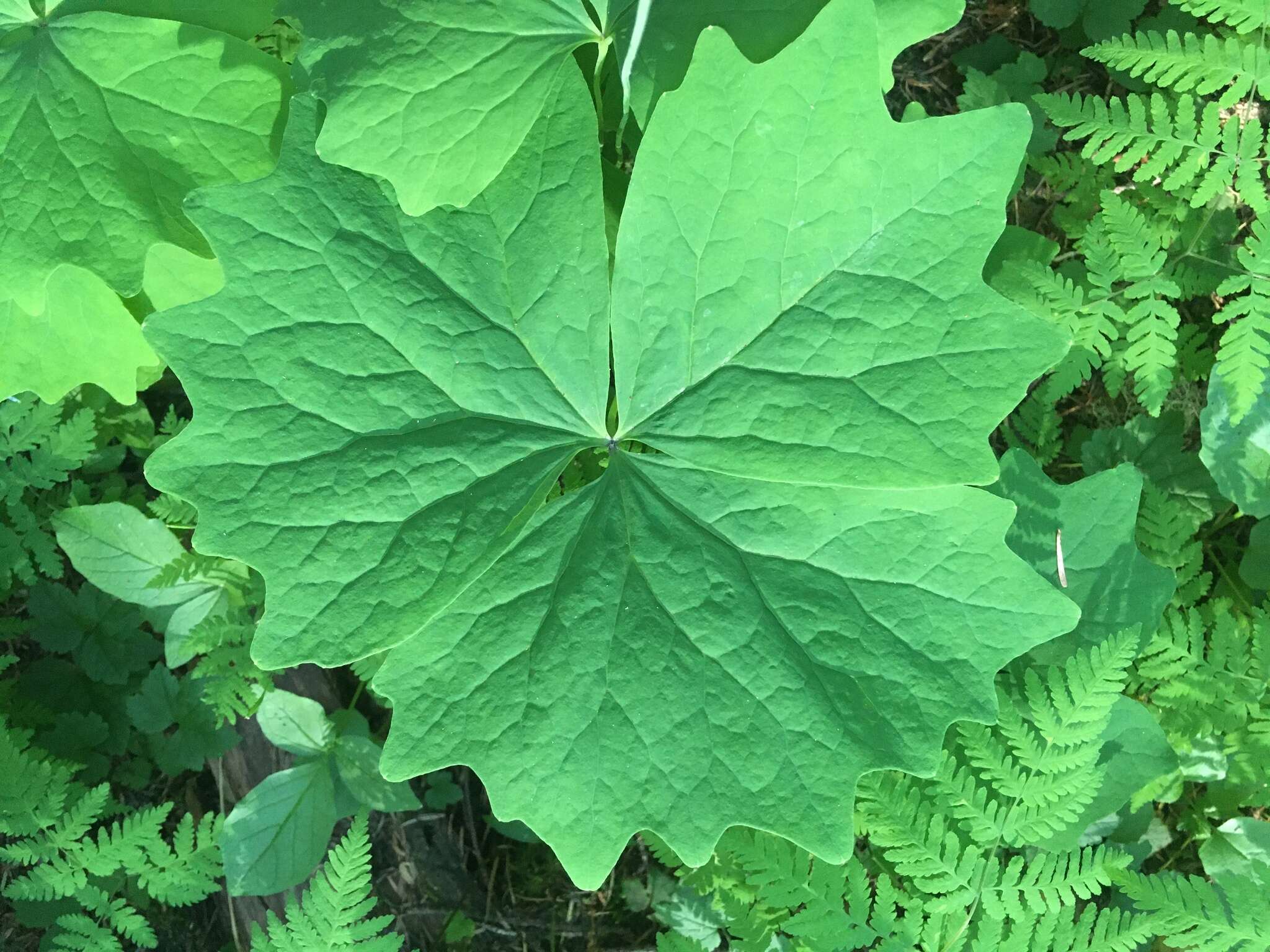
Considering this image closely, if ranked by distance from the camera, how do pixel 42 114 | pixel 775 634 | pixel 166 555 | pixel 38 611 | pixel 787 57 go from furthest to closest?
pixel 38 611
pixel 166 555
pixel 42 114
pixel 775 634
pixel 787 57

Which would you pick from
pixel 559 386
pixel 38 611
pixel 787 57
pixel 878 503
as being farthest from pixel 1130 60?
pixel 38 611

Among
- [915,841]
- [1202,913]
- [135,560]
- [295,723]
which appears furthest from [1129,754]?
[135,560]

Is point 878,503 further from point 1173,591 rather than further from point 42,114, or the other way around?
point 42,114

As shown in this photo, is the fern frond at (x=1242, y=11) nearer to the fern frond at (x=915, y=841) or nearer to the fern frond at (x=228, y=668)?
the fern frond at (x=915, y=841)

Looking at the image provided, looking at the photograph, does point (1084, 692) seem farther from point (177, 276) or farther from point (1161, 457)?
point (177, 276)

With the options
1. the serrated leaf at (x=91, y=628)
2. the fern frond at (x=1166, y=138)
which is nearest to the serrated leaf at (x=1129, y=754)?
the fern frond at (x=1166, y=138)

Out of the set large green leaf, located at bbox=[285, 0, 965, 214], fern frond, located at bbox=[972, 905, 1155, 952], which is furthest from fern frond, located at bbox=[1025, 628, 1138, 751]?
large green leaf, located at bbox=[285, 0, 965, 214]

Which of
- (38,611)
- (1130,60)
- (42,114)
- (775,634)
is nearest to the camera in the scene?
(775,634)
